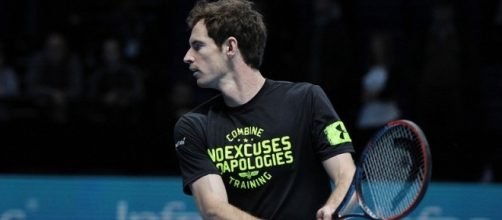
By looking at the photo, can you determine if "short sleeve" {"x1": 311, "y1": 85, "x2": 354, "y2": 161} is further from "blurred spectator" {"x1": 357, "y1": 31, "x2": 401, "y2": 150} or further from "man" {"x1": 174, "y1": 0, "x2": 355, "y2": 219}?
"blurred spectator" {"x1": 357, "y1": 31, "x2": 401, "y2": 150}

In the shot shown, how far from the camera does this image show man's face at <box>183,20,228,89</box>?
188 inches

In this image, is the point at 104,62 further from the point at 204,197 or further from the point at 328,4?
the point at 204,197

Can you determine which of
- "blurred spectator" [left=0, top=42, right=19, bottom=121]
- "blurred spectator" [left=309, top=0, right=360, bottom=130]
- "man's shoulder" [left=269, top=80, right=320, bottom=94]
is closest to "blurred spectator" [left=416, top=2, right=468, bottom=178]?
"blurred spectator" [left=309, top=0, right=360, bottom=130]

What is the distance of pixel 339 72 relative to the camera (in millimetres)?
9875

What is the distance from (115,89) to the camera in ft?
32.8

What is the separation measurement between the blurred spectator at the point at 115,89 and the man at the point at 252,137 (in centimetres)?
496

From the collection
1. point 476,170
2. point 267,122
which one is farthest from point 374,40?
point 267,122

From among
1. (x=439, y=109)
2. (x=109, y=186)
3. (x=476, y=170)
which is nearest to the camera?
(x=109, y=186)

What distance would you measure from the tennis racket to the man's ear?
67cm

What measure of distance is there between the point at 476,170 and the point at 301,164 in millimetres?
4645

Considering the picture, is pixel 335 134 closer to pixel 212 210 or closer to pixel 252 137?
pixel 252 137

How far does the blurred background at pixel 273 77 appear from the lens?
9.42 m

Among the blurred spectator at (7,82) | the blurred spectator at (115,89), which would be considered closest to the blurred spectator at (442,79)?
the blurred spectator at (115,89)

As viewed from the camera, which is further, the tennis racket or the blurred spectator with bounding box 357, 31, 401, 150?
the blurred spectator with bounding box 357, 31, 401, 150
